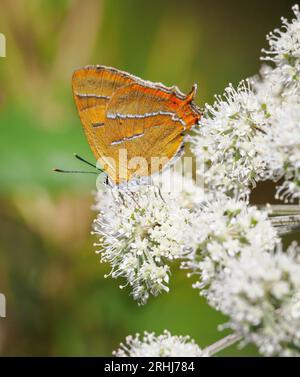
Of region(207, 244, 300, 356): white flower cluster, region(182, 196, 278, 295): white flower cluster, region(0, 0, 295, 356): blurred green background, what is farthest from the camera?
region(0, 0, 295, 356): blurred green background

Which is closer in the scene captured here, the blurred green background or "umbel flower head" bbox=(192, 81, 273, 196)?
"umbel flower head" bbox=(192, 81, 273, 196)

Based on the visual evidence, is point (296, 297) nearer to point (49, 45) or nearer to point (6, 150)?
point (6, 150)

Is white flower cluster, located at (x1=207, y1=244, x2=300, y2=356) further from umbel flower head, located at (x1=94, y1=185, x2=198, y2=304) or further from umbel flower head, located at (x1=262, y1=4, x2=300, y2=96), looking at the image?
umbel flower head, located at (x1=262, y1=4, x2=300, y2=96)

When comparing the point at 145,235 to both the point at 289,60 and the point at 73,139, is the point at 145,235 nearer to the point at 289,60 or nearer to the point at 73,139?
the point at 289,60

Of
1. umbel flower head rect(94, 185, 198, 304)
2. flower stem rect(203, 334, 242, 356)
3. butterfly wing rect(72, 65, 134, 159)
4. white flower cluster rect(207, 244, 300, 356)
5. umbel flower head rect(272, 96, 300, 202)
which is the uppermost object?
butterfly wing rect(72, 65, 134, 159)

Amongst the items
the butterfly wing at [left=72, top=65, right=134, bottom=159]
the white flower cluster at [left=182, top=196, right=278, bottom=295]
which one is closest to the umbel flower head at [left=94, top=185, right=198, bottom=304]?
the white flower cluster at [left=182, top=196, right=278, bottom=295]
